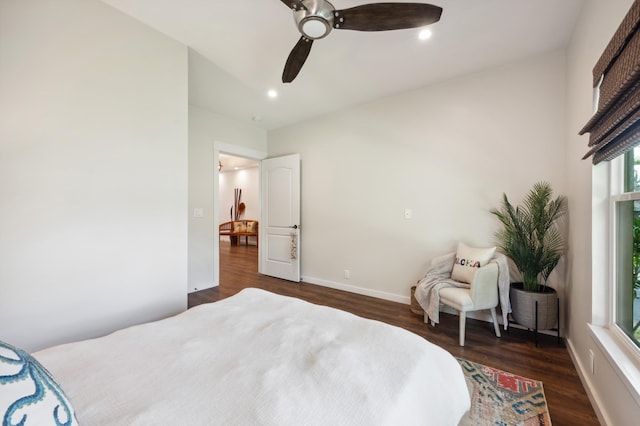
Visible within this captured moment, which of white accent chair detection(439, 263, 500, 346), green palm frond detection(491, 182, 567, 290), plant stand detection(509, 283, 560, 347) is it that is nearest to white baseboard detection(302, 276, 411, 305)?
white accent chair detection(439, 263, 500, 346)

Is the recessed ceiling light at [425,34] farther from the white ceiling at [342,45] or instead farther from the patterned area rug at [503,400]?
the patterned area rug at [503,400]

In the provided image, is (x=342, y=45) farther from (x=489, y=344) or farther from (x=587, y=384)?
(x=587, y=384)

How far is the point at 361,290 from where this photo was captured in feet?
11.8

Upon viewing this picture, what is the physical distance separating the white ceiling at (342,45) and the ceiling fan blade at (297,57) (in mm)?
326

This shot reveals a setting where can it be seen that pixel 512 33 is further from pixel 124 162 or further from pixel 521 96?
pixel 124 162

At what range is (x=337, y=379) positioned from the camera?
3.00 feet

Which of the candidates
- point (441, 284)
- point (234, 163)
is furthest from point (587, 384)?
point (234, 163)

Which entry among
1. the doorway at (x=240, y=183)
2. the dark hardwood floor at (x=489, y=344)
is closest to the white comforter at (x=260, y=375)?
the dark hardwood floor at (x=489, y=344)

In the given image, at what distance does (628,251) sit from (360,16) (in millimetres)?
2069

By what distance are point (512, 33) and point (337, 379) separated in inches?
114

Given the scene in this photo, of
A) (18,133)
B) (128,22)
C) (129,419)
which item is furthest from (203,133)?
(129,419)

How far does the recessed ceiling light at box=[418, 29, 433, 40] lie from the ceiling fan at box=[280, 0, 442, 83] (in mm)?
624

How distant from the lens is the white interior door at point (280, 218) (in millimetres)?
4191

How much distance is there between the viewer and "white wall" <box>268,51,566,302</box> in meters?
2.51
